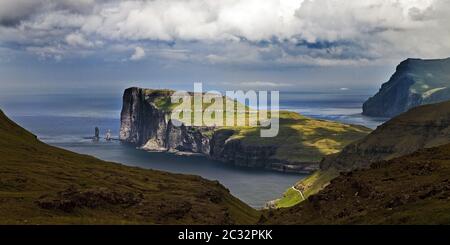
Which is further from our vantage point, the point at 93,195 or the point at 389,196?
the point at 93,195

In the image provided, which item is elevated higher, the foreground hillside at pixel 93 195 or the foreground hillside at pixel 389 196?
the foreground hillside at pixel 389 196

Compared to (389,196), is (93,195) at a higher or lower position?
lower

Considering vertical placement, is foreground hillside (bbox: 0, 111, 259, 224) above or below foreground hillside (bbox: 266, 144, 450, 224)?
below

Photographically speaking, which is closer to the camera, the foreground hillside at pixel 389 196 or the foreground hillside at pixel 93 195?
the foreground hillside at pixel 389 196

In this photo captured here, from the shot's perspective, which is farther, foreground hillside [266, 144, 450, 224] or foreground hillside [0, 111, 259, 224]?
foreground hillside [0, 111, 259, 224]
